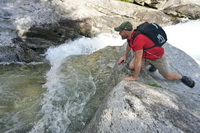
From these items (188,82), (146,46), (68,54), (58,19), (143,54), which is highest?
(146,46)

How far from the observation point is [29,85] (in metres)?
8.91

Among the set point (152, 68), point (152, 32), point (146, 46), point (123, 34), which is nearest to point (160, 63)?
point (152, 68)

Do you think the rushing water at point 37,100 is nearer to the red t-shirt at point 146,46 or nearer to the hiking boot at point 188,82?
the red t-shirt at point 146,46

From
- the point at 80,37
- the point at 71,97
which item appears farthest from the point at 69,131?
the point at 80,37

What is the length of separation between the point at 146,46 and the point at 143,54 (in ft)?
1.45

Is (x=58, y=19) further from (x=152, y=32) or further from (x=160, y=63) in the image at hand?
(x=152, y=32)

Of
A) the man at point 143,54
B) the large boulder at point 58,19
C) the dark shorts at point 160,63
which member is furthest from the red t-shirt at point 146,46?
the large boulder at point 58,19

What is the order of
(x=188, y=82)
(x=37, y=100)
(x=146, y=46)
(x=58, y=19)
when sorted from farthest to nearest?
(x=58, y=19) → (x=37, y=100) → (x=188, y=82) → (x=146, y=46)

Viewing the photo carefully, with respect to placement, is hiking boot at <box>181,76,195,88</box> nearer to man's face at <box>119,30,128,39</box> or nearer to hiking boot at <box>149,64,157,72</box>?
hiking boot at <box>149,64,157,72</box>

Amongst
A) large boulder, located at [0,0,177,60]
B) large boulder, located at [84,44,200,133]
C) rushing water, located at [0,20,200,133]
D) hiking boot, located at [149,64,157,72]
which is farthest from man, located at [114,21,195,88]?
large boulder, located at [0,0,177,60]

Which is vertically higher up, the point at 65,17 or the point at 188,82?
the point at 188,82

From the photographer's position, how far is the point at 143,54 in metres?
6.38

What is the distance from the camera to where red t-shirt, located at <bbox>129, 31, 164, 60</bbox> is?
18.7 feet

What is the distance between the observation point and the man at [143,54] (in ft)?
18.7
